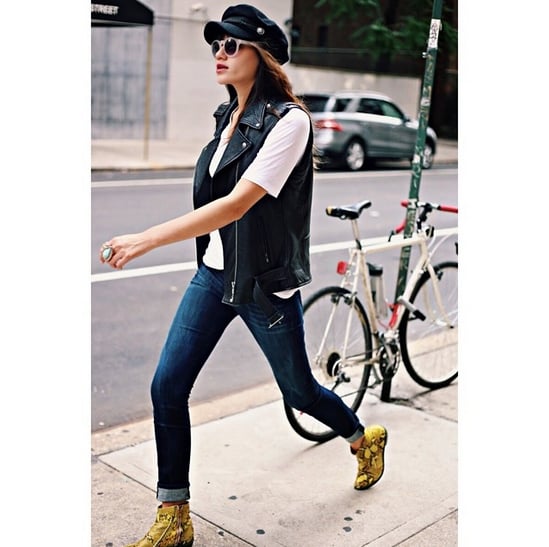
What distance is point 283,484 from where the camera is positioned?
3926 mm

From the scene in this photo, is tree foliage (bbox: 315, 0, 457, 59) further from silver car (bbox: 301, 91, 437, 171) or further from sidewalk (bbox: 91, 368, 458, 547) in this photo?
sidewalk (bbox: 91, 368, 458, 547)

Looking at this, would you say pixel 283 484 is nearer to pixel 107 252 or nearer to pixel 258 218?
pixel 258 218

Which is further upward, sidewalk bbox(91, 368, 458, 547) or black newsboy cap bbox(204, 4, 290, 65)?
black newsboy cap bbox(204, 4, 290, 65)

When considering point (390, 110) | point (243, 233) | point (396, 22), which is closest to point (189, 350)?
point (243, 233)

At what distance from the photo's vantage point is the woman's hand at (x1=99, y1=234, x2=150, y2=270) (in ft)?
8.44

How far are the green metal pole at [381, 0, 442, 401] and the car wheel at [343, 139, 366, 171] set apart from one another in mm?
12975

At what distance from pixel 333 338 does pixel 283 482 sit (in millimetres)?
832

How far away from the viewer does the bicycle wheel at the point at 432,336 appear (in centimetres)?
513

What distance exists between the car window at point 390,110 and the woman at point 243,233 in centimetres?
1544

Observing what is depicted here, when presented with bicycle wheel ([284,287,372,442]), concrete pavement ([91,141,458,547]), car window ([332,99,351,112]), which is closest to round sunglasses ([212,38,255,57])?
bicycle wheel ([284,287,372,442])
